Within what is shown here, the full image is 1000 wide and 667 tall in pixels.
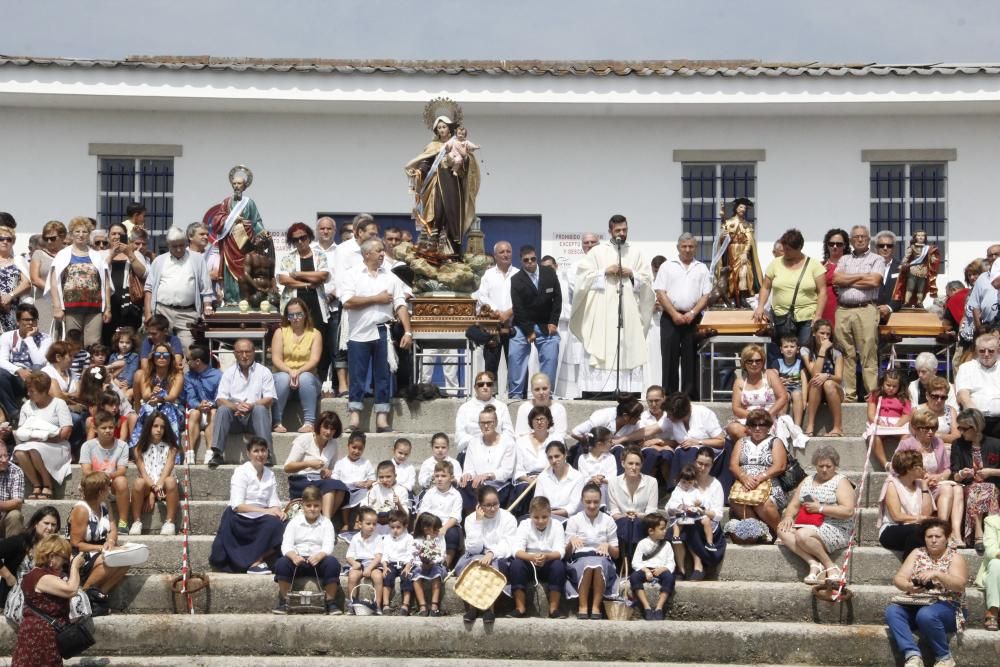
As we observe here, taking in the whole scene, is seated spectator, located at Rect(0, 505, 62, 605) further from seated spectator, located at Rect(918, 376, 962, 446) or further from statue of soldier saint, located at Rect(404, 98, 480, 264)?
seated spectator, located at Rect(918, 376, 962, 446)

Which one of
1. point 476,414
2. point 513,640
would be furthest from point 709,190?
point 513,640

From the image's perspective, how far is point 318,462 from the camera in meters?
14.0

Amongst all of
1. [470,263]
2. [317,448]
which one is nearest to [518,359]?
[470,263]

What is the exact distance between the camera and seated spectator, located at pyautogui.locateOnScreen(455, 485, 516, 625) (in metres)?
12.9

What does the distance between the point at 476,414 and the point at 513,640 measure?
265 centimetres

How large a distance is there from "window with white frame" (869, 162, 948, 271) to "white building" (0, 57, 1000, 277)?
0.02 m

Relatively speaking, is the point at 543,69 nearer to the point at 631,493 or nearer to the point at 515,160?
the point at 515,160

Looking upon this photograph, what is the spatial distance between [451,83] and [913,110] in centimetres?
579

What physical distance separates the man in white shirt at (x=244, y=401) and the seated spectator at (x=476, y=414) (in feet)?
5.62

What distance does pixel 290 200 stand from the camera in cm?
2120

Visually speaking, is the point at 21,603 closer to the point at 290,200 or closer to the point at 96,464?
the point at 96,464

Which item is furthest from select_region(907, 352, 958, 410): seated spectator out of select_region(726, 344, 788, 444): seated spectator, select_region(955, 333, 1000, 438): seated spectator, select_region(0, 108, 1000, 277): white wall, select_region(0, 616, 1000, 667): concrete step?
select_region(0, 108, 1000, 277): white wall

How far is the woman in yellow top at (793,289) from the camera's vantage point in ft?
51.8

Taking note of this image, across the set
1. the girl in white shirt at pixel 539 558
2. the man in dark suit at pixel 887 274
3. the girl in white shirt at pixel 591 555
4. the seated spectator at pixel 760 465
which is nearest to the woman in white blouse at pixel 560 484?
the girl in white shirt at pixel 591 555
